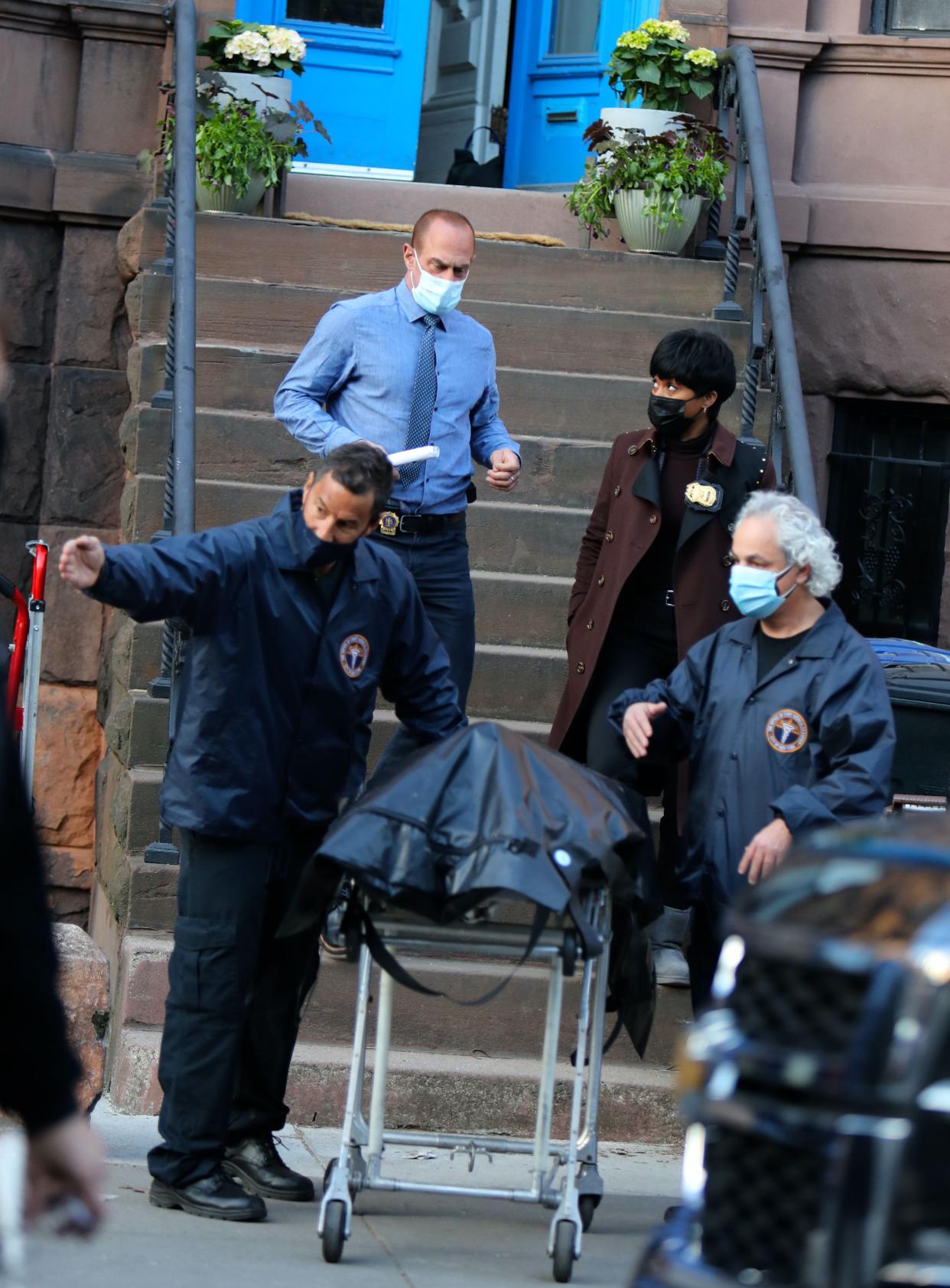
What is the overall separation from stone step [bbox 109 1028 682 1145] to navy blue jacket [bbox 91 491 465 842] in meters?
1.29

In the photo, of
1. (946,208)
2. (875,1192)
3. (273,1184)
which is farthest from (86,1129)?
(946,208)

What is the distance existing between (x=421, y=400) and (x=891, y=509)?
3.84m

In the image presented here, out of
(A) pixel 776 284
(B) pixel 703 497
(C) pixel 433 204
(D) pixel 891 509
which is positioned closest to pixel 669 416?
(B) pixel 703 497

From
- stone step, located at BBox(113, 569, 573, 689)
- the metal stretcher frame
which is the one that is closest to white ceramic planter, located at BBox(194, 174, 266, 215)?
stone step, located at BBox(113, 569, 573, 689)

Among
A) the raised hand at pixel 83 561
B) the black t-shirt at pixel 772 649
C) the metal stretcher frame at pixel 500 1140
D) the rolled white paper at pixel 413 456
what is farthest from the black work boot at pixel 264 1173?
the rolled white paper at pixel 413 456

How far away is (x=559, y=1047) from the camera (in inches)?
237

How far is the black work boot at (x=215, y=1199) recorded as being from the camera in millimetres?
4641

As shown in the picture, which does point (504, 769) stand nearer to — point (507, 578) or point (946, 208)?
point (507, 578)

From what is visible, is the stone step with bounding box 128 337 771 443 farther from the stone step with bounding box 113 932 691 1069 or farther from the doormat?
the stone step with bounding box 113 932 691 1069

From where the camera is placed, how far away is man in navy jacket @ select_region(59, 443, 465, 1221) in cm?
457

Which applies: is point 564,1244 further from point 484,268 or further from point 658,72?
point 658,72

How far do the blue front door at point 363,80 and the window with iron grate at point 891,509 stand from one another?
272 centimetres

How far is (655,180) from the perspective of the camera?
8250mm

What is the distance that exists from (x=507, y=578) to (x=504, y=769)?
276 centimetres
